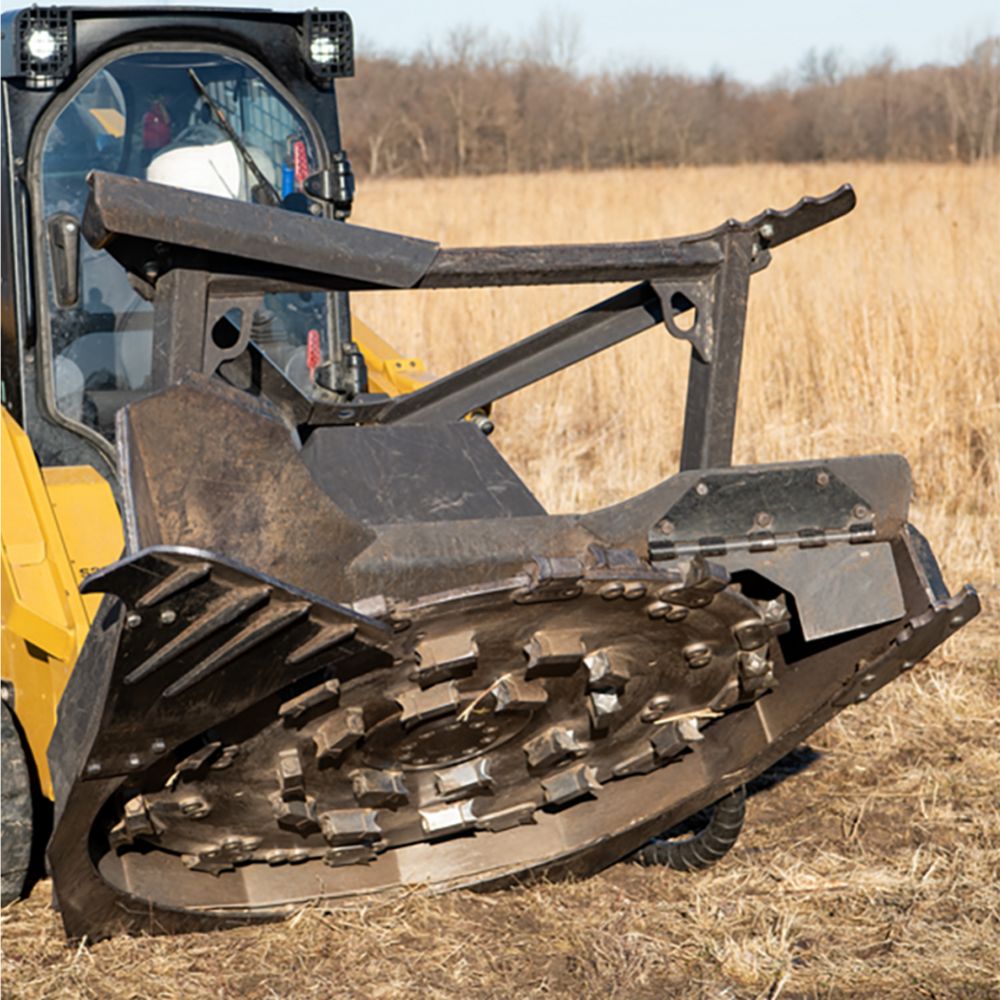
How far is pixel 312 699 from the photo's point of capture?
9.03 feet

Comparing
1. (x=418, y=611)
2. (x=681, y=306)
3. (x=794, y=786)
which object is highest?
(x=681, y=306)

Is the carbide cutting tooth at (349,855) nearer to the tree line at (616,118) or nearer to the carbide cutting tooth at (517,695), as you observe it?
the carbide cutting tooth at (517,695)

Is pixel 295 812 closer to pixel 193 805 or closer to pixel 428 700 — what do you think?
pixel 193 805

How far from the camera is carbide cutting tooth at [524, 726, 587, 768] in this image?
10.2ft

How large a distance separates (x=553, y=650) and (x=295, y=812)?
0.66 meters

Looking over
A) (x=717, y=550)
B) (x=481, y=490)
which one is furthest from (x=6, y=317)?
(x=717, y=550)

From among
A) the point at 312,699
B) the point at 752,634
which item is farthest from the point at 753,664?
the point at 312,699

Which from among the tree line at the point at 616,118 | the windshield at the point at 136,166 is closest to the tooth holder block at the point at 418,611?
the windshield at the point at 136,166

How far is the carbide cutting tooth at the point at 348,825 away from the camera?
3139 mm

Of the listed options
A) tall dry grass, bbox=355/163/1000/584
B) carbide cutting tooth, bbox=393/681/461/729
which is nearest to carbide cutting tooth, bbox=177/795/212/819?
carbide cutting tooth, bbox=393/681/461/729

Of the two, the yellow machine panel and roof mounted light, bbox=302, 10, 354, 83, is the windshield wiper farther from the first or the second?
the yellow machine panel

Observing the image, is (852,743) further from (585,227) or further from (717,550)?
(585,227)

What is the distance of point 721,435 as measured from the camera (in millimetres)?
3121

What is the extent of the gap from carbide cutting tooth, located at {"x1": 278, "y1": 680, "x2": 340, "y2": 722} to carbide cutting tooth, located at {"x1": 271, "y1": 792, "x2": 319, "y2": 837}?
309 mm
